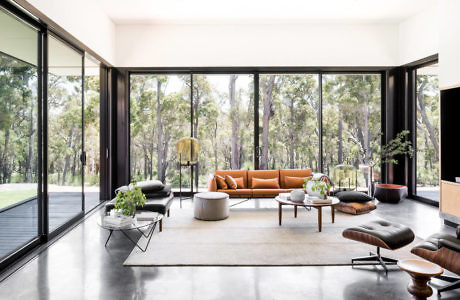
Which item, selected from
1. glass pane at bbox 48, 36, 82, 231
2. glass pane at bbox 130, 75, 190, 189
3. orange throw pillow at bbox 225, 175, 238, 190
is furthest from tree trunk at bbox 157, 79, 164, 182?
glass pane at bbox 48, 36, 82, 231

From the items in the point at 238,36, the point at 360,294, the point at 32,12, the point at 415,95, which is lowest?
the point at 360,294

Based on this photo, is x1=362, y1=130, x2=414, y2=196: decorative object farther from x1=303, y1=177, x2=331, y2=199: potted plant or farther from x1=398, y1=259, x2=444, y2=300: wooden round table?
x1=398, y1=259, x2=444, y2=300: wooden round table

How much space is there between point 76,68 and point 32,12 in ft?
4.68

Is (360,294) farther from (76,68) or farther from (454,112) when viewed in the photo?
(76,68)

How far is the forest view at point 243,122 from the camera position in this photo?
6957 mm

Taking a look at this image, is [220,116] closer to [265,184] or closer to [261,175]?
[261,175]

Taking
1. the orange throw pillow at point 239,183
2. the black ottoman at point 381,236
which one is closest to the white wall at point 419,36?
the black ottoman at point 381,236

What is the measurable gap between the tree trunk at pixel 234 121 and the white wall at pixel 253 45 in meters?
0.49

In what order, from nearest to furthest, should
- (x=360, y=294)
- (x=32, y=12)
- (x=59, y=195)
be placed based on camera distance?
1. (x=360, y=294)
2. (x=32, y=12)
3. (x=59, y=195)

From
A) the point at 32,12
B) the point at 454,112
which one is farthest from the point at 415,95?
the point at 32,12

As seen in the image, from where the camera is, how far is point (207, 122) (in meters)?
6.98

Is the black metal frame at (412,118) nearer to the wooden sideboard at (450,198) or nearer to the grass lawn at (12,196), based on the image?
the wooden sideboard at (450,198)

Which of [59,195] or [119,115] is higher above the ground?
[119,115]

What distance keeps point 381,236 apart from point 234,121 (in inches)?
176
